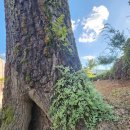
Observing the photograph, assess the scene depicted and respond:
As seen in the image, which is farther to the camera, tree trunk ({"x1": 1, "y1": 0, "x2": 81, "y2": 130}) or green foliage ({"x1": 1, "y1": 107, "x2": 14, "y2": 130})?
green foliage ({"x1": 1, "y1": 107, "x2": 14, "y2": 130})

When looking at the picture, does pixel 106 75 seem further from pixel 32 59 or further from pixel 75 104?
pixel 75 104

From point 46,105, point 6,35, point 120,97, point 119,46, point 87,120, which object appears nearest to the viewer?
point 87,120

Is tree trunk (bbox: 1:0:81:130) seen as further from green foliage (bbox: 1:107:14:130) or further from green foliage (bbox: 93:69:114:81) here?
green foliage (bbox: 93:69:114:81)

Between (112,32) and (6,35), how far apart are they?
9.40ft

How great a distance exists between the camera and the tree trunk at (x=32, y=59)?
8.66 ft

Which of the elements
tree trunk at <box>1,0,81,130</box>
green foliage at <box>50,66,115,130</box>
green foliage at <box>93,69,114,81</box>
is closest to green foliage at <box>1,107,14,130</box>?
tree trunk at <box>1,0,81,130</box>

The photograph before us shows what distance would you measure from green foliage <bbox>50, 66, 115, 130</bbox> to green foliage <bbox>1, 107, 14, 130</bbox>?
0.52 m

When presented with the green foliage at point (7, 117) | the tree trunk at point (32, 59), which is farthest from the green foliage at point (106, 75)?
the green foliage at point (7, 117)

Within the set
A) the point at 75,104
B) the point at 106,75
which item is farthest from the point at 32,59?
the point at 106,75

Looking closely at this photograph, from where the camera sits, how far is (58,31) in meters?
2.66

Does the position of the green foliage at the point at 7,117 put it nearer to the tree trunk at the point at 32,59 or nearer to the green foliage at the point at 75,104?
the tree trunk at the point at 32,59

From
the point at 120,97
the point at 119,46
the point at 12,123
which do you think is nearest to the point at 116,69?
the point at 119,46

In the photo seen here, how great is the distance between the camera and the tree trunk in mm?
2639

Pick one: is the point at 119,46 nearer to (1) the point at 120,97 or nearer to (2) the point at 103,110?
(1) the point at 120,97
